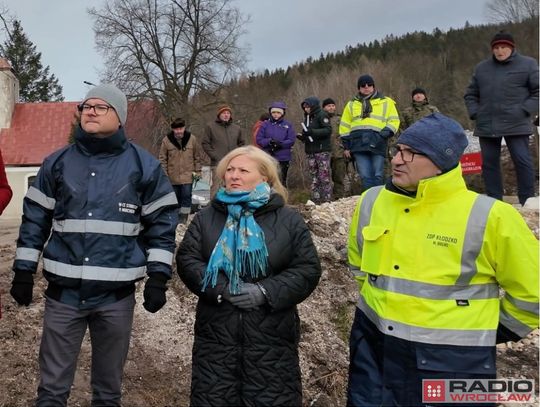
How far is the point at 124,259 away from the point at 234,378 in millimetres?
862

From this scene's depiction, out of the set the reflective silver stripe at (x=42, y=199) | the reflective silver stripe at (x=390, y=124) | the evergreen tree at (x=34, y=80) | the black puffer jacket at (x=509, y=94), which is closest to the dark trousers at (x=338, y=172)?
the reflective silver stripe at (x=390, y=124)

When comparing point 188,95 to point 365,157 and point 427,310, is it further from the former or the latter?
point 427,310

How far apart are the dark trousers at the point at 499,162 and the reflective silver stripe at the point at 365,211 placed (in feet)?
12.5

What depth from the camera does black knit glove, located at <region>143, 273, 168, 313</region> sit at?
2840 millimetres

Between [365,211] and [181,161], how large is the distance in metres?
5.50

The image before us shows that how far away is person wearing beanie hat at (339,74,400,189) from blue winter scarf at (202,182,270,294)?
177 inches

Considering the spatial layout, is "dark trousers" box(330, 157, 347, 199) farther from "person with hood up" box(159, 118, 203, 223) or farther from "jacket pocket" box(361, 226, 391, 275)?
"jacket pocket" box(361, 226, 391, 275)

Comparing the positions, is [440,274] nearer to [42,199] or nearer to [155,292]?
[155,292]

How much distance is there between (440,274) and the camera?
241 cm

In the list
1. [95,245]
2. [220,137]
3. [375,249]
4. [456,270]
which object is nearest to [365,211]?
[375,249]

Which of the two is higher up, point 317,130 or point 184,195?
point 317,130

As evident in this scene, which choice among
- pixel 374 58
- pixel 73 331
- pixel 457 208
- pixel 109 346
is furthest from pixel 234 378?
pixel 374 58

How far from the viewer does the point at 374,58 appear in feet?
214

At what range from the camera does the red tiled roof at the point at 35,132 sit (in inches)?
1168
